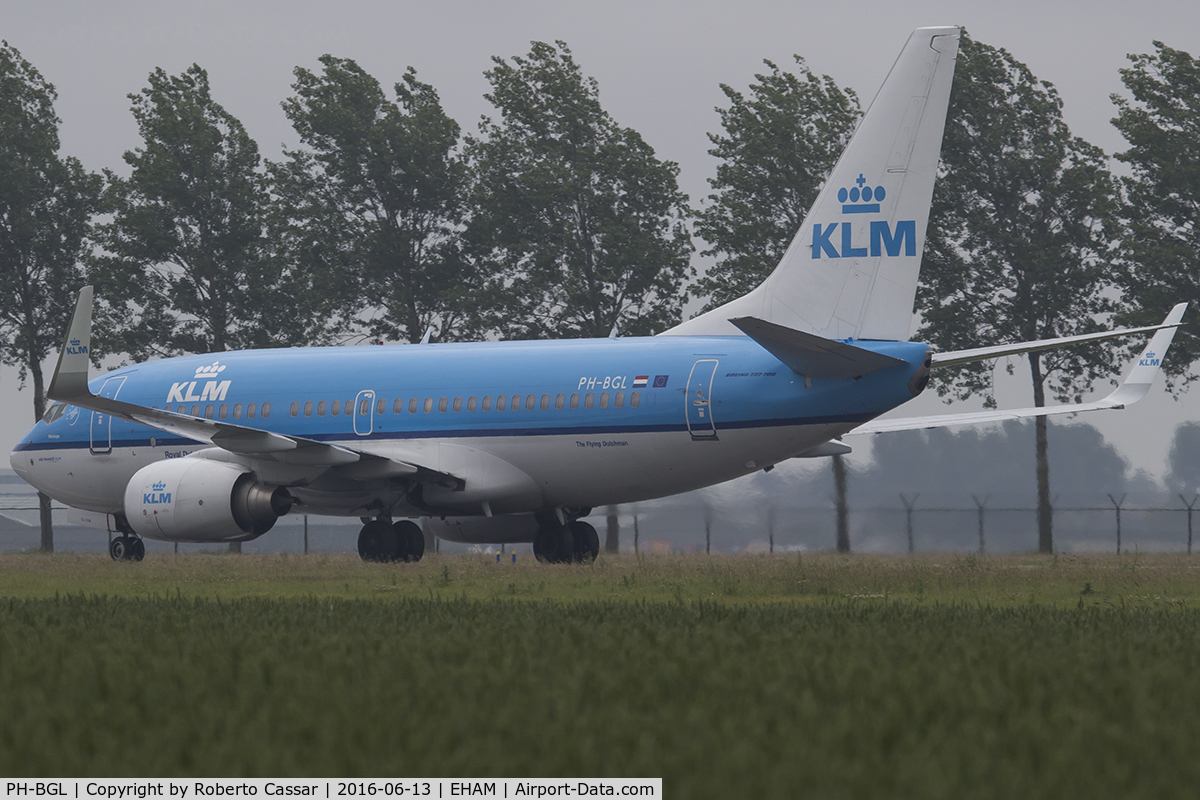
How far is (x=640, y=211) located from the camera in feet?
147

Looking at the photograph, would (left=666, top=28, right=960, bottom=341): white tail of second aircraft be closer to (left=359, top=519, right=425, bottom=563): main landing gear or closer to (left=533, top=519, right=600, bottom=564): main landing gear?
(left=533, top=519, right=600, bottom=564): main landing gear

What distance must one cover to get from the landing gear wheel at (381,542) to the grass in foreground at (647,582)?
41 centimetres

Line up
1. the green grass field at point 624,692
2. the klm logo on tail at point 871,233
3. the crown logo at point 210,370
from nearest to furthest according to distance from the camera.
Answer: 1. the green grass field at point 624,692
2. the klm logo on tail at point 871,233
3. the crown logo at point 210,370

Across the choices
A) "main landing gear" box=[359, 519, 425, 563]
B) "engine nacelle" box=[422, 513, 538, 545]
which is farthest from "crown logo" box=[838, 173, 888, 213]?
"main landing gear" box=[359, 519, 425, 563]

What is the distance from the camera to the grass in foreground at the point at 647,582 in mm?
18000

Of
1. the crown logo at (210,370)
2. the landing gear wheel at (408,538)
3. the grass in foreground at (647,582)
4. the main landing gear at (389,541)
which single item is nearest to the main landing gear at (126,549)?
the grass in foreground at (647,582)

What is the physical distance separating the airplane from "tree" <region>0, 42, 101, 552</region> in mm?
16498

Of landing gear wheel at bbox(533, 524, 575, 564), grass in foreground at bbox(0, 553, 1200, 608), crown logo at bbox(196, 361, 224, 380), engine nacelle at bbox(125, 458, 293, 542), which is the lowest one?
grass in foreground at bbox(0, 553, 1200, 608)

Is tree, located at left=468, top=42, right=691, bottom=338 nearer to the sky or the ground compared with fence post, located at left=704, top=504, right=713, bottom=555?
nearer to the sky

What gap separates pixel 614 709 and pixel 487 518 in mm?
19959

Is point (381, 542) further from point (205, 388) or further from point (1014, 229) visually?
point (1014, 229)

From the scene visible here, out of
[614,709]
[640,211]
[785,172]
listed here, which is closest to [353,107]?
[640,211]

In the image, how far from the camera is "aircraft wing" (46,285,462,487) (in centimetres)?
2189

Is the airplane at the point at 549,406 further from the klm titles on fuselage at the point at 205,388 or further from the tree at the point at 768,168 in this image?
the tree at the point at 768,168
